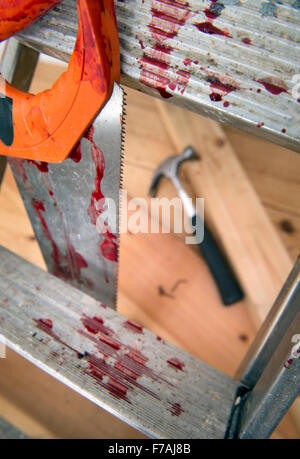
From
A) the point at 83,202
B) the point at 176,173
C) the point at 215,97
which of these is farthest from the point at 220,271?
Answer: the point at 215,97

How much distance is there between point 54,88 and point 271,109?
0.24m

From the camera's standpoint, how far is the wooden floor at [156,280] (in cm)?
81

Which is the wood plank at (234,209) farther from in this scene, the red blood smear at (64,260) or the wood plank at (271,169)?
the red blood smear at (64,260)

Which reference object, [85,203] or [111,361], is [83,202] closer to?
[85,203]

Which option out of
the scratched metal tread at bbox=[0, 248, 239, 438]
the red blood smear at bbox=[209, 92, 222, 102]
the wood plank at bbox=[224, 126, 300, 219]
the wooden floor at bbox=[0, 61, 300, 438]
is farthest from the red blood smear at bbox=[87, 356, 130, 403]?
the wood plank at bbox=[224, 126, 300, 219]

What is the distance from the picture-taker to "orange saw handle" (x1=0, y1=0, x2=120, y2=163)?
342 mm

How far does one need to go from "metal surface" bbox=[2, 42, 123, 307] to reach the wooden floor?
0.71 ft

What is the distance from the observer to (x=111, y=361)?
512mm

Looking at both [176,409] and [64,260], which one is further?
[64,260]

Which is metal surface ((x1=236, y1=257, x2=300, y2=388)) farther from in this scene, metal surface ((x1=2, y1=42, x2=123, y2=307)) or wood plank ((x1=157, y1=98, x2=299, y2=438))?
wood plank ((x1=157, y1=98, x2=299, y2=438))

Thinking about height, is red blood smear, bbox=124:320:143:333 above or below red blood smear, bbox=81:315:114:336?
above

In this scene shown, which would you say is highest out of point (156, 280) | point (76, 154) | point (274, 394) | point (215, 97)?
point (215, 97)

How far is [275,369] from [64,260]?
0.44 m

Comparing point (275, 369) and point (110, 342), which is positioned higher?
point (275, 369)
